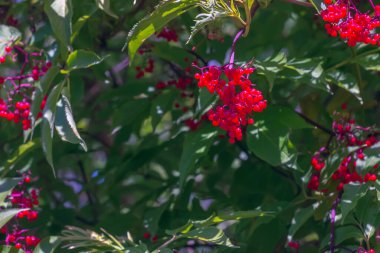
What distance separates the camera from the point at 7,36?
8.86ft

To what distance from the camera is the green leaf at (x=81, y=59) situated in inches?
→ 94.3

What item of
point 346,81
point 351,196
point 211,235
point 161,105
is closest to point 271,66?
point 346,81

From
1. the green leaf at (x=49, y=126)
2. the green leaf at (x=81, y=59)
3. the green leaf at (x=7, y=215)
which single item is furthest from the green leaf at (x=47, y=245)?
the green leaf at (x=81, y=59)

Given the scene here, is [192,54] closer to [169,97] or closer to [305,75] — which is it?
[169,97]

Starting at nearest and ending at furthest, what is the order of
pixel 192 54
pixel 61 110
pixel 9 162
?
pixel 61 110, pixel 9 162, pixel 192 54

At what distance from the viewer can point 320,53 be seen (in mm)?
3146

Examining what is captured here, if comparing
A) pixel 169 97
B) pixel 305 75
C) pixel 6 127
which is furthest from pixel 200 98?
pixel 6 127

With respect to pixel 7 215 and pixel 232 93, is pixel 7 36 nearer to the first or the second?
pixel 7 215

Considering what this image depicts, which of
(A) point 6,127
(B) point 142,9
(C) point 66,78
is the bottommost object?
(A) point 6,127

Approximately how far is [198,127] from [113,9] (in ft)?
2.13

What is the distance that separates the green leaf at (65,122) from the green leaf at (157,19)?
0.91 ft

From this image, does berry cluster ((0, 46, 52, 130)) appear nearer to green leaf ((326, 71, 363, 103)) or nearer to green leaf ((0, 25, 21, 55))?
green leaf ((0, 25, 21, 55))

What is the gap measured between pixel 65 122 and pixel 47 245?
402 millimetres

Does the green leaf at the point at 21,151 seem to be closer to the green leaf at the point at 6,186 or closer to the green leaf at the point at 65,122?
the green leaf at the point at 6,186
